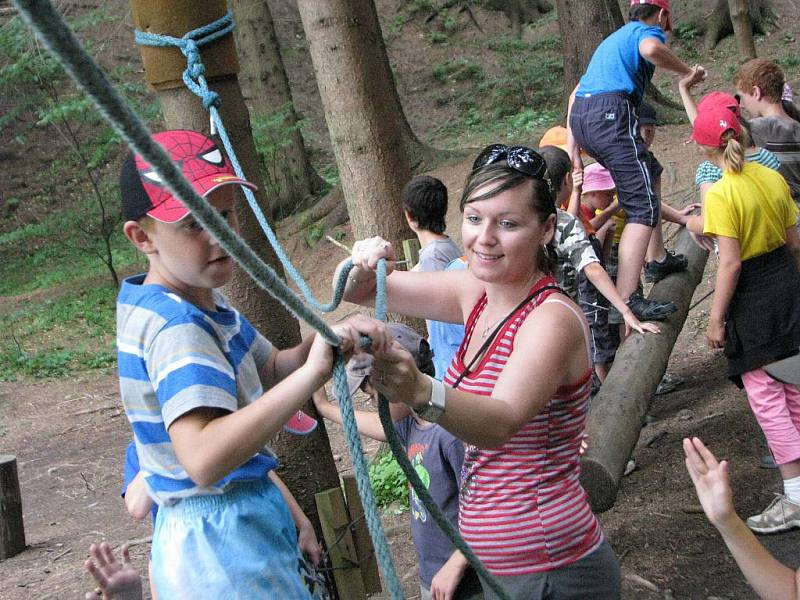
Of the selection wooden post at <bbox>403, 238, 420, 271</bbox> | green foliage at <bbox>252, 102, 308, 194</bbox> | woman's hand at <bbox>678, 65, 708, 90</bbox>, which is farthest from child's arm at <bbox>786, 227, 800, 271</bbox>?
green foliage at <bbox>252, 102, 308, 194</bbox>

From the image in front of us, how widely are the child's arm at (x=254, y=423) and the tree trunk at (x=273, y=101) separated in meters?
11.7

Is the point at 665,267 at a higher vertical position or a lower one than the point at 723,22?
lower

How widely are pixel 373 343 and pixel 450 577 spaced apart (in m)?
1.13

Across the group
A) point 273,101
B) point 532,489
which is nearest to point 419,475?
point 532,489

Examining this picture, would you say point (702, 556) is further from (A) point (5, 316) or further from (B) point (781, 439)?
(A) point (5, 316)

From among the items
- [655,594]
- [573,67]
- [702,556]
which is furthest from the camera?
[573,67]

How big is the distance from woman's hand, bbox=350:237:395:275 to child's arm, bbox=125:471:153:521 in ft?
2.48

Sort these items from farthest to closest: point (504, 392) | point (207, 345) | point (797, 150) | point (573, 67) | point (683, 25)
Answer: point (683, 25) → point (573, 67) → point (797, 150) → point (504, 392) → point (207, 345)

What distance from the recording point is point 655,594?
141 inches

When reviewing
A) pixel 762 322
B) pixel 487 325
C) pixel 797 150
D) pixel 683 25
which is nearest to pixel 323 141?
pixel 683 25

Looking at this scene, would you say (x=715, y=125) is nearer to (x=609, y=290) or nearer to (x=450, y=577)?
(x=609, y=290)

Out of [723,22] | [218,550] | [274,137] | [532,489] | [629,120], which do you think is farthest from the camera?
[723,22]

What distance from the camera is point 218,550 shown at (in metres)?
1.83

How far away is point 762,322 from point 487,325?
7.67 ft
